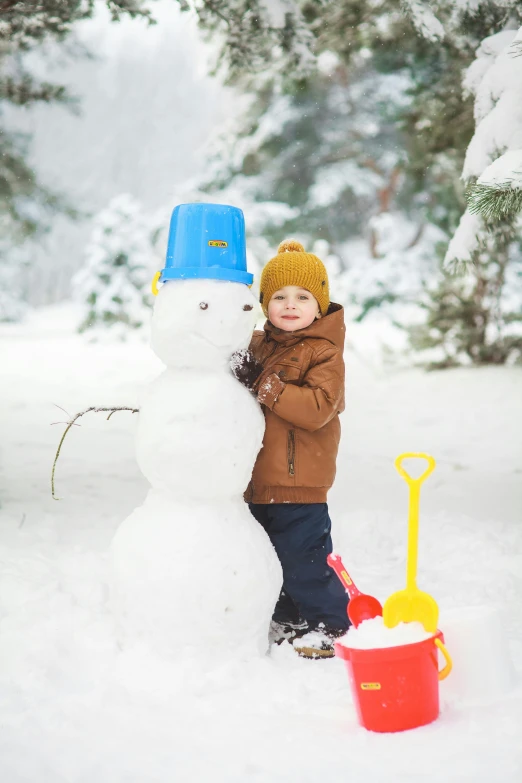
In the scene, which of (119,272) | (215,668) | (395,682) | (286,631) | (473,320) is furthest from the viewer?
(119,272)

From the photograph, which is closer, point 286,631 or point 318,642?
point 318,642

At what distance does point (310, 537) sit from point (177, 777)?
1.04 meters

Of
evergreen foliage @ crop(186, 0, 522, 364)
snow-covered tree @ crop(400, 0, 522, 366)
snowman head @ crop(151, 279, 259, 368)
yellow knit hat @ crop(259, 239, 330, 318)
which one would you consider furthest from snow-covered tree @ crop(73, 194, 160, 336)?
snowman head @ crop(151, 279, 259, 368)

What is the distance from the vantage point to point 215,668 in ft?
7.57

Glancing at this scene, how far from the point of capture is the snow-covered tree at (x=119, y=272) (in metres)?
14.0

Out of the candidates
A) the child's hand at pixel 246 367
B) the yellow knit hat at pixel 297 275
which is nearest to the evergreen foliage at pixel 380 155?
the yellow knit hat at pixel 297 275

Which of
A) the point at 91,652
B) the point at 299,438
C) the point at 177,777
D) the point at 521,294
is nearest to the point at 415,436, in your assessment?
the point at 521,294

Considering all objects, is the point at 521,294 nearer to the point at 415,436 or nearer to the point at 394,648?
the point at 415,436

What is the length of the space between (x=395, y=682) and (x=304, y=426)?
893mm

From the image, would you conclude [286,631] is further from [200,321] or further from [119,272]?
[119,272]

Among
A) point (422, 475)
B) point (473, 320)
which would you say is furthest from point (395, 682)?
point (473, 320)

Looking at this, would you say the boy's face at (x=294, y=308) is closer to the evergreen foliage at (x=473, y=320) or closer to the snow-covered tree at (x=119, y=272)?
the evergreen foliage at (x=473, y=320)

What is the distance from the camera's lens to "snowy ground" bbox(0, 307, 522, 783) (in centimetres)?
185

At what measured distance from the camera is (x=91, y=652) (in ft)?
7.89
